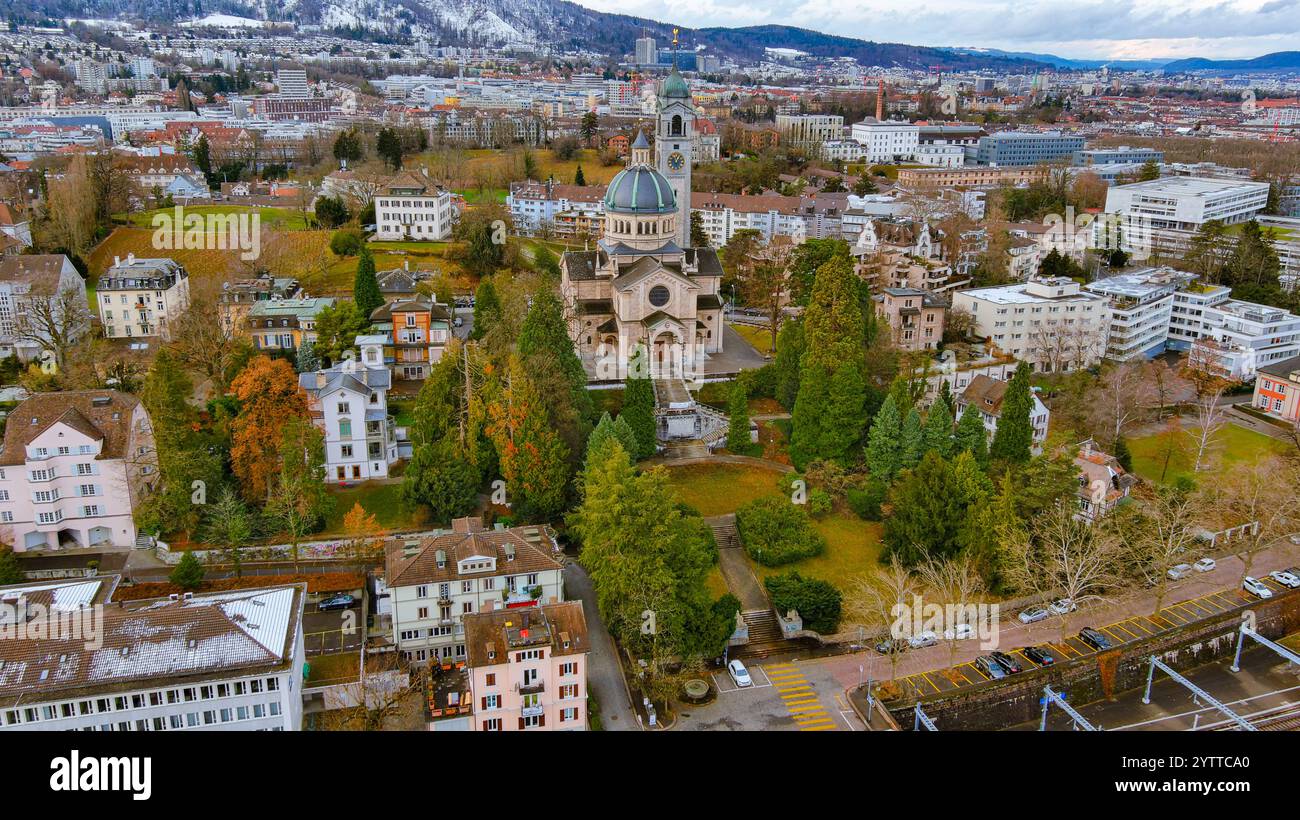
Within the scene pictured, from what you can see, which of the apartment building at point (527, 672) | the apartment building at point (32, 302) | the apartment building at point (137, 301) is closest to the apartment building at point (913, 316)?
the apartment building at point (527, 672)

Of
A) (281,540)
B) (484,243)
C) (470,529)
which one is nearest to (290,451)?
(281,540)

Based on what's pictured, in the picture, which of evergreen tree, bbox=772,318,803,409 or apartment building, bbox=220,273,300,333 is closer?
evergreen tree, bbox=772,318,803,409

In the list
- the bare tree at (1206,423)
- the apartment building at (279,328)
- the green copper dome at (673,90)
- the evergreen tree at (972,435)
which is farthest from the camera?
the green copper dome at (673,90)

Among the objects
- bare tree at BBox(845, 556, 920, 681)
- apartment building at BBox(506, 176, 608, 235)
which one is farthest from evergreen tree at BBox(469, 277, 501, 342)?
apartment building at BBox(506, 176, 608, 235)

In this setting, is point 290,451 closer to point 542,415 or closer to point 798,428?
point 542,415

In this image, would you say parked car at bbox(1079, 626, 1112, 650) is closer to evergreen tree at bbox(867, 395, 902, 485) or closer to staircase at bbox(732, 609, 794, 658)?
staircase at bbox(732, 609, 794, 658)

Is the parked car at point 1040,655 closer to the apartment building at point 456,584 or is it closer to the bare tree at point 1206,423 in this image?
the apartment building at point 456,584

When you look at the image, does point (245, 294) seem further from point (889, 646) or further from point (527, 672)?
point (889, 646)
